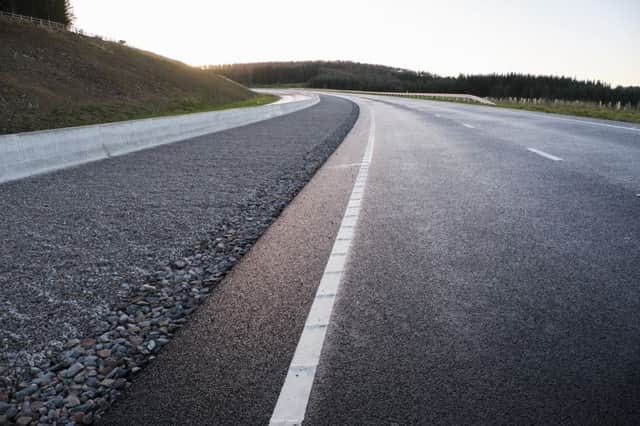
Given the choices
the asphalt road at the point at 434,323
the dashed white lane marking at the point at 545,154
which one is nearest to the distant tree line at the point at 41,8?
the dashed white lane marking at the point at 545,154

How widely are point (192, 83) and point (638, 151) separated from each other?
55957 millimetres

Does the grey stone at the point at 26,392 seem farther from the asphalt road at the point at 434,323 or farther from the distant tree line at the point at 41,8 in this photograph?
the distant tree line at the point at 41,8

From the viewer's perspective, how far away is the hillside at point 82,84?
30516 millimetres

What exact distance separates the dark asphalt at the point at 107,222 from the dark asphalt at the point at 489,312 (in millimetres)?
1670

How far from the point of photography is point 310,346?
2801 mm

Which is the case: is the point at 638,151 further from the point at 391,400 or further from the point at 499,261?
the point at 391,400

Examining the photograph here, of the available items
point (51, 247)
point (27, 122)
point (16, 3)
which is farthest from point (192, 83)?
point (51, 247)

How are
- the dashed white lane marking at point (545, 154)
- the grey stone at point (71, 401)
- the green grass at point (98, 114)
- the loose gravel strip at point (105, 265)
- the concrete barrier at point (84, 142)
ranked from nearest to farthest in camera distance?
1. the grey stone at point (71, 401)
2. the loose gravel strip at point (105, 265)
3. the concrete barrier at point (84, 142)
4. the dashed white lane marking at point (545, 154)
5. the green grass at point (98, 114)

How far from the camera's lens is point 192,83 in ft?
196

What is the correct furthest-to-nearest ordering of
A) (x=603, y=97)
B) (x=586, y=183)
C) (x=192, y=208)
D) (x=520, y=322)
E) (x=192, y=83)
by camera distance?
(x=603, y=97) < (x=192, y=83) < (x=586, y=183) < (x=192, y=208) < (x=520, y=322)

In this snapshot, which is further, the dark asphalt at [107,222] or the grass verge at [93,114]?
the grass verge at [93,114]

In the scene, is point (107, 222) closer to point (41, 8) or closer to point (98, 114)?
point (98, 114)

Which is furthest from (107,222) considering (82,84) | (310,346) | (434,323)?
(82,84)

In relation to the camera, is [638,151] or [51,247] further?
[638,151]
